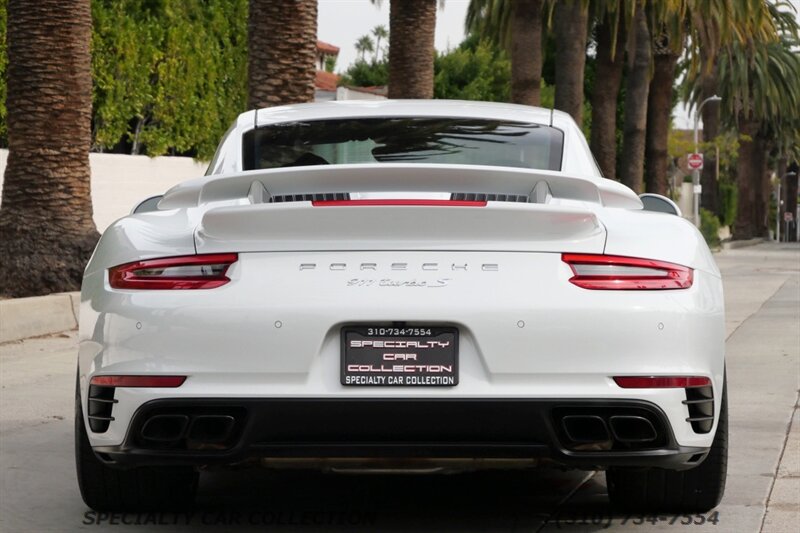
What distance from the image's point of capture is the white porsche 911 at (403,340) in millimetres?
4594

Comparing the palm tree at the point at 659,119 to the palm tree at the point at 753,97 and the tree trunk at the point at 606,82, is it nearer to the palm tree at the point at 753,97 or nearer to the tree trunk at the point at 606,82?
the tree trunk at the point at 606,82

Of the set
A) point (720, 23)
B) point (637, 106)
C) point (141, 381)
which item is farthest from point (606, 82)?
point (141, 381)

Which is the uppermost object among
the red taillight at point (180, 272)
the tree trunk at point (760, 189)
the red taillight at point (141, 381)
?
the red taillight at point (180, 272)

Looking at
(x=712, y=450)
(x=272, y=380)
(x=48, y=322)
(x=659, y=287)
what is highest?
(x=659, y=287)

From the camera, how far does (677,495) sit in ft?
17.9

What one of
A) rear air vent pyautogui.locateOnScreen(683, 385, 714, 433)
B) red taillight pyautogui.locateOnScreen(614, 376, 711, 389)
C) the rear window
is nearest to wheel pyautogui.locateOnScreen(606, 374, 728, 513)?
rear air vent pyautogui.locateOnScreen(683, 385, 714, 433)

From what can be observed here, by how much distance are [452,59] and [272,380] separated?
215 feet

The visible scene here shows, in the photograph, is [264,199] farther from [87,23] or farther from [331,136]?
[87,23]

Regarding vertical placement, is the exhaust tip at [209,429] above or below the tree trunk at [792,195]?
above

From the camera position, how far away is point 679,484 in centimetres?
541

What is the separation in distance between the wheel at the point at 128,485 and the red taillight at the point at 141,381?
46cm

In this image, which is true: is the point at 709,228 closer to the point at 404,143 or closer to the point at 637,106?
the point at 637,106

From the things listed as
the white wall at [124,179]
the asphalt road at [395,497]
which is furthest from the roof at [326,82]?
the asphalt road at [395,497]

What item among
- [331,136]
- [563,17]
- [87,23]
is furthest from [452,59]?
[331,136]
